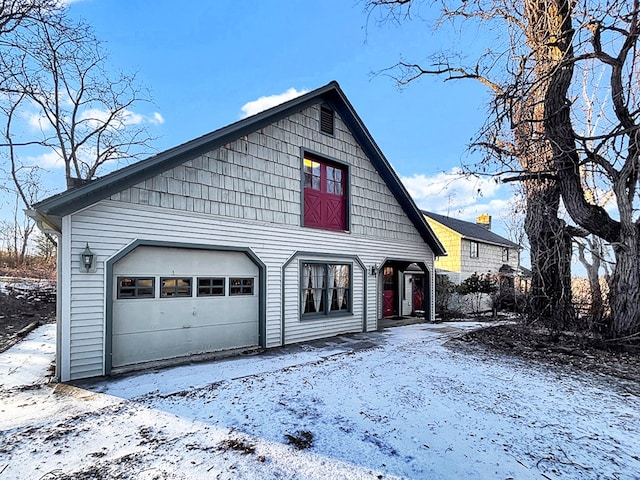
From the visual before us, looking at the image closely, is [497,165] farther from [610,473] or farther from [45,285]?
[45,285]

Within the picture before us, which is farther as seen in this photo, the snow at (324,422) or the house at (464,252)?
the house at (464,252)

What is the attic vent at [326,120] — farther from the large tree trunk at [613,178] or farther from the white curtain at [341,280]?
the large tree trunk at [613,178]

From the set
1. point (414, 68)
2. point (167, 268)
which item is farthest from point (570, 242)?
point (167, 268)

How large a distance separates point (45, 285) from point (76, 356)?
1257cm

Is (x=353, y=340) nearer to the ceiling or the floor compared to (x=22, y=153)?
nearer to the floor

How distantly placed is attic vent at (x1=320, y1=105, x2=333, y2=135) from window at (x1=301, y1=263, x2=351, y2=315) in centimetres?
373

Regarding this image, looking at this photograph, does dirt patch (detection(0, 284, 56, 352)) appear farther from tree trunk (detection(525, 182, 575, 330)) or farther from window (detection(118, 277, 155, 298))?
tree trunk (detection(525, 182, 575, 330))

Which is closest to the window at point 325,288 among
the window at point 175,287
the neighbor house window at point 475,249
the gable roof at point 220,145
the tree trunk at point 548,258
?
the window at point 175,287

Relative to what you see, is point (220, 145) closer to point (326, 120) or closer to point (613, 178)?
point (326, 120)

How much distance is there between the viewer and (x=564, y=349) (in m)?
7.61

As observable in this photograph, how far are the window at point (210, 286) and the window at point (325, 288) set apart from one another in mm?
2212

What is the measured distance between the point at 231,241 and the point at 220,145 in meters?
2.04

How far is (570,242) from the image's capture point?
30.5ft

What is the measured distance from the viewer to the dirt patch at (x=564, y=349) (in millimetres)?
6341
